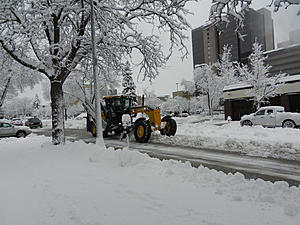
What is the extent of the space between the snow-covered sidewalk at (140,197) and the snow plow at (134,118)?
19.4ft

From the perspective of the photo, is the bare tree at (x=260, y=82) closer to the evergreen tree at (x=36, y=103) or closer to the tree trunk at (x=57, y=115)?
the tree trunk at (x=57, y=115)

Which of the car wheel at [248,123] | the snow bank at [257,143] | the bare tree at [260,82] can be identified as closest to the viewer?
the snow bank at [257,143]

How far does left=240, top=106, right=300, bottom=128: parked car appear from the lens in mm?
14617

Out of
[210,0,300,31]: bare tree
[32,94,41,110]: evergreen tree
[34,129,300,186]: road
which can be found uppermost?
[32,94,41,110]: evergreen tree

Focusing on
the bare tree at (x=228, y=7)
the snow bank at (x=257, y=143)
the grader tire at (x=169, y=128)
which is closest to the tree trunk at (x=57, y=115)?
the snow bank at (x=257, y=143)

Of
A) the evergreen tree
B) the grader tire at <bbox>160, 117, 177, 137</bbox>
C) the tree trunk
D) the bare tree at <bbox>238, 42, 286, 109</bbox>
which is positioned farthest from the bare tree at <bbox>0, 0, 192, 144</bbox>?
the evergreen tree

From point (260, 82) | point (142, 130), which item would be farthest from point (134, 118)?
point (260, 82)

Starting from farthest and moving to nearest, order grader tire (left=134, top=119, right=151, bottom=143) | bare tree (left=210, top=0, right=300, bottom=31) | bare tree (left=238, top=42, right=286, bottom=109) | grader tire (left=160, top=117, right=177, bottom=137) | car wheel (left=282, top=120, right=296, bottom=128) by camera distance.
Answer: bare tree (left=238, top=42, right=286, bottom=109)
car wheel (left=282, top=120, right=296, bottom=128)
grader tire (left=160, top=117, right=177, bottom=137)
grader tire (left=134, top=119, right=151, bottom=143)
bare tree (left=210, top=0, right=300, bottom=31)

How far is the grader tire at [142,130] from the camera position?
12000 mm

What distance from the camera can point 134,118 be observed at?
14281 millimetres

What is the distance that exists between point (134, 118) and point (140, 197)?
406 inches

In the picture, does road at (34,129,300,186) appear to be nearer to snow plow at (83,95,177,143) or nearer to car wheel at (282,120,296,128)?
snow plow at (83,95,177,143)

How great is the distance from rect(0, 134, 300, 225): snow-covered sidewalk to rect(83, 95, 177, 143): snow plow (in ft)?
19.4

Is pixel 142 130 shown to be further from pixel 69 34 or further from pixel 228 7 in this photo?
pixel 228 7
